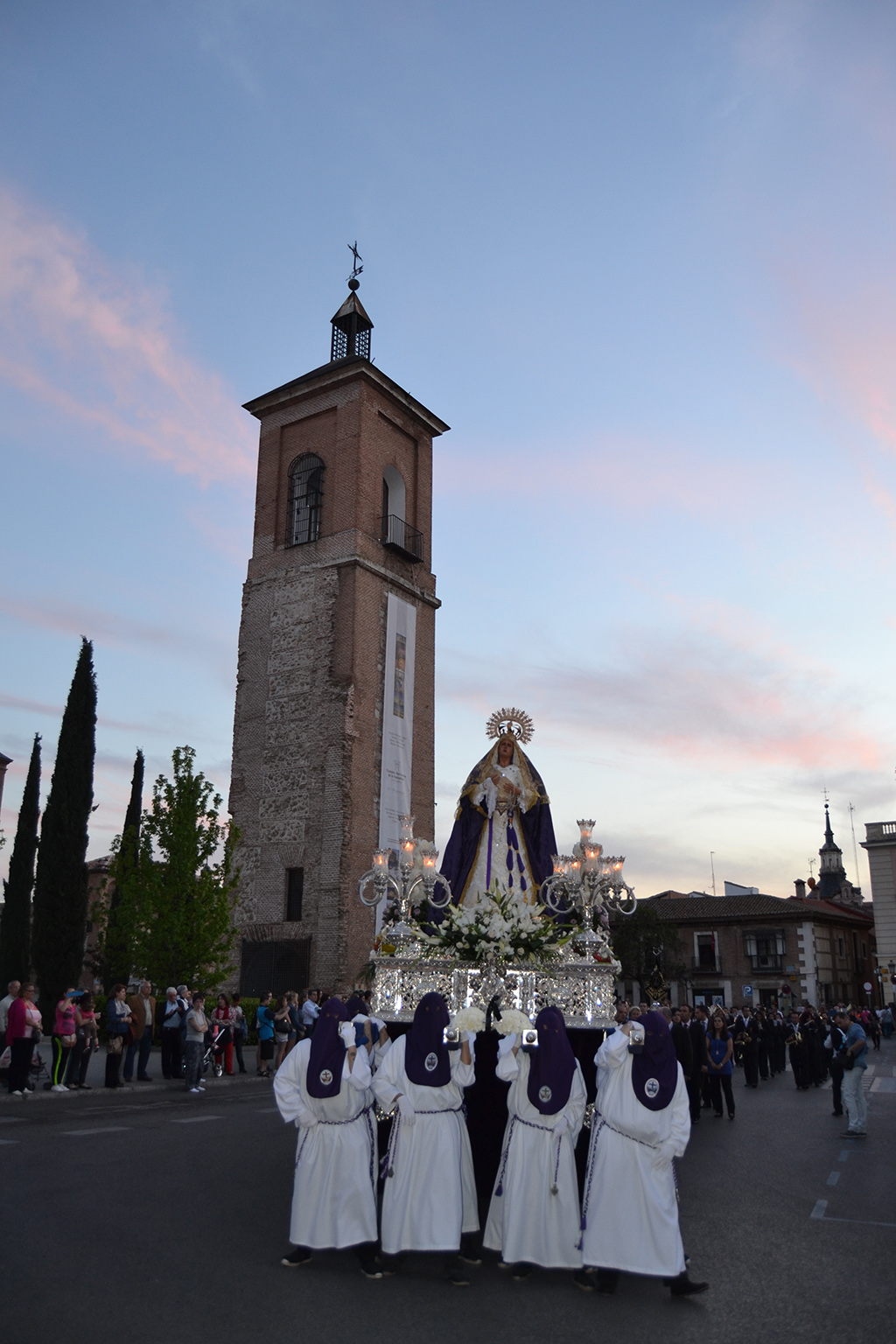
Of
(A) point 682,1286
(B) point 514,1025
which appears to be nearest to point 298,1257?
(B) point 514,1025

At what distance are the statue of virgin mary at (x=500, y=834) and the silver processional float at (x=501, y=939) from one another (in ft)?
0.34

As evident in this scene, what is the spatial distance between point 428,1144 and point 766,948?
179 ft

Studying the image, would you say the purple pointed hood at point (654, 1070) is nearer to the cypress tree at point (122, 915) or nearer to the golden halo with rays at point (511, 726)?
the golden halo with rays at point (511, 726)

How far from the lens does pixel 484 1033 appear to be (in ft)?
28.5

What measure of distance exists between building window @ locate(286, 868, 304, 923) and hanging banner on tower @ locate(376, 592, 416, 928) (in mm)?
2916

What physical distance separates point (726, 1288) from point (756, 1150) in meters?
7.09

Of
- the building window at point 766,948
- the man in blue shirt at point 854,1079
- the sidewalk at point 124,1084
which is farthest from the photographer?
the building window at point 766,948

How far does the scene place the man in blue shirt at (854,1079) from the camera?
14180mm

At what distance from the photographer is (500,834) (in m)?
11.0

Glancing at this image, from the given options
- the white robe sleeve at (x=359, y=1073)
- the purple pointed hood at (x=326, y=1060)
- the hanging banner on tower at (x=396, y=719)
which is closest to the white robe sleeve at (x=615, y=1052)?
the white robe sleeve at (x=359, y=1073)

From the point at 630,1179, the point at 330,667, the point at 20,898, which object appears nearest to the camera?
the point at 630,1179

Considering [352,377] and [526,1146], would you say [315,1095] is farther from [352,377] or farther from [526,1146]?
[352,377]

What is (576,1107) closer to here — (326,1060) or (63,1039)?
(326,1060)

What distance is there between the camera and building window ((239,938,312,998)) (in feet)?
107
